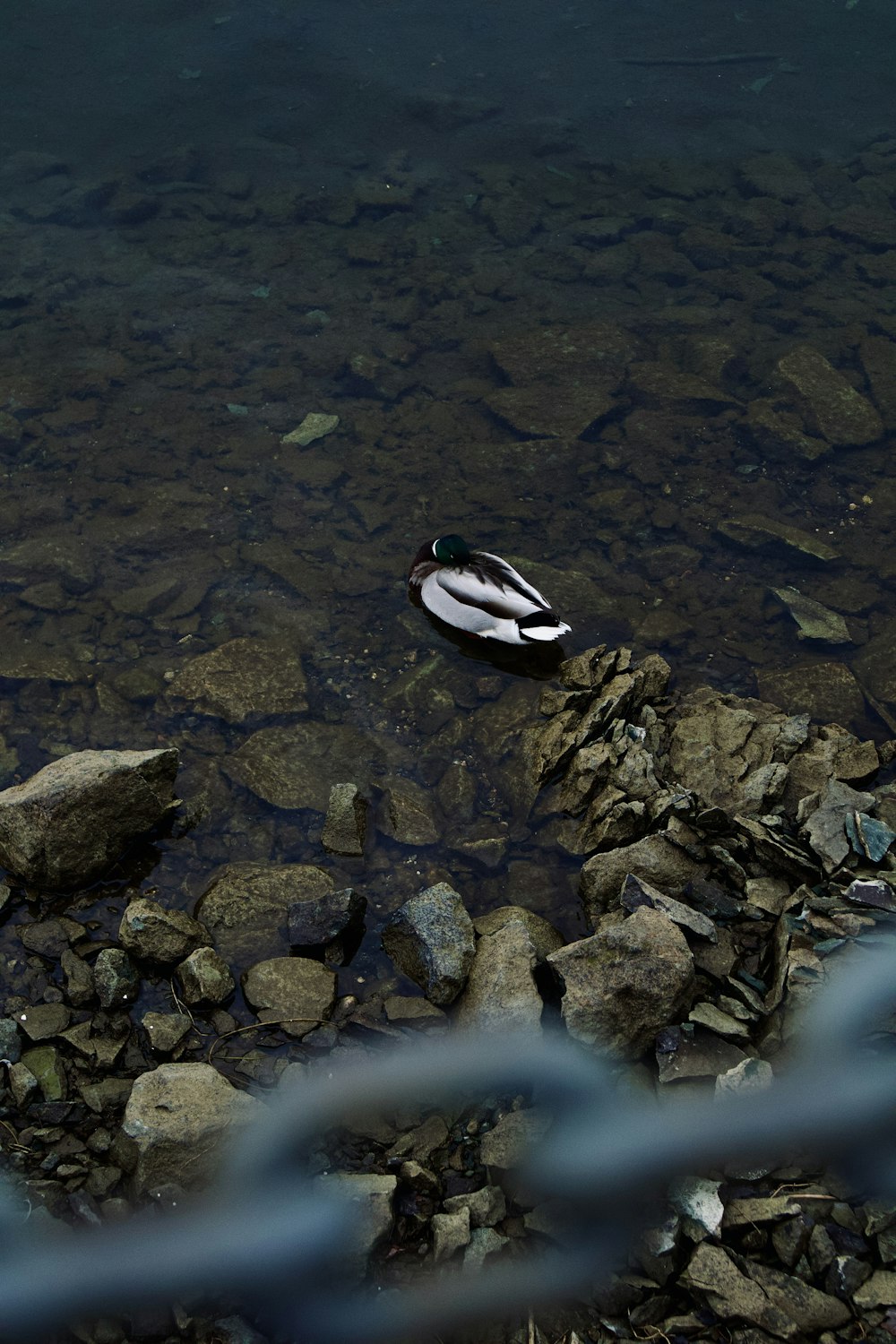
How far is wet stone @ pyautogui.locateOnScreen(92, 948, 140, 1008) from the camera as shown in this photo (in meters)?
3.91

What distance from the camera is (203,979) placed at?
3.95 meters

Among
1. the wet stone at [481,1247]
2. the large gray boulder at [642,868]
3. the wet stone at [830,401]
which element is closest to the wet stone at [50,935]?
the wet stone at [481,1247]

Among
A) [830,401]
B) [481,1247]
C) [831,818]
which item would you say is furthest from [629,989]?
[830,401]

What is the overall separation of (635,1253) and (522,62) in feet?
46.8

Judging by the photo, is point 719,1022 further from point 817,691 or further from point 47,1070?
point 817,691

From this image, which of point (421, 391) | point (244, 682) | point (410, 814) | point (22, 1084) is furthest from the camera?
point (421, 391)

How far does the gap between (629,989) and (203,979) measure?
1.64 m

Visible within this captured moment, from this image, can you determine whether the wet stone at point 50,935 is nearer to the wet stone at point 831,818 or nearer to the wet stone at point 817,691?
the wet stone at point 831,818

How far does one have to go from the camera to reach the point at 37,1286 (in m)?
3.12

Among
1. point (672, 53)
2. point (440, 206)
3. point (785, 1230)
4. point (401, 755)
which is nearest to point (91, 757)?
point (401, 755)

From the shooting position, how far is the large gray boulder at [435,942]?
3.97 meters

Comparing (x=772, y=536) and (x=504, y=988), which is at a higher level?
(x=504, y=988)

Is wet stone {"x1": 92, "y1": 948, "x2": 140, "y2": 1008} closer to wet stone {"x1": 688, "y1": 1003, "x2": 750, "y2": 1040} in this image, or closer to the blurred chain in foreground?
the blurred chain in foreground

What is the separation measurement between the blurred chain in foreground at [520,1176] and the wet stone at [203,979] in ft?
1.66
